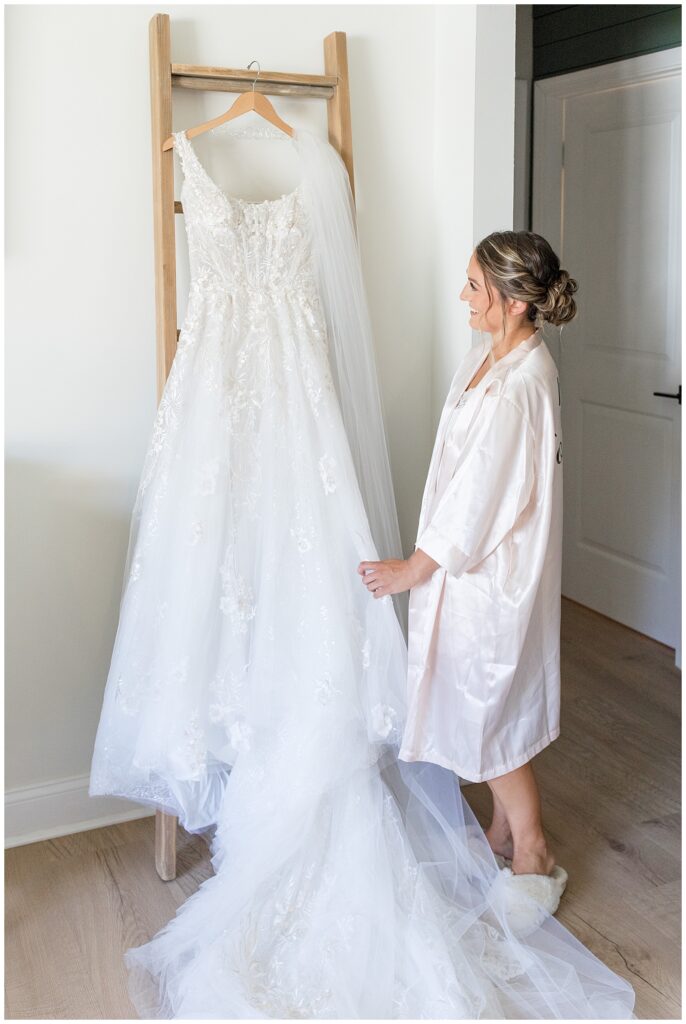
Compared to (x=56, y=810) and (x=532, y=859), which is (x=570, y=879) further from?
(x=56, y=810)

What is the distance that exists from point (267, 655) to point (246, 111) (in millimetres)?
1250

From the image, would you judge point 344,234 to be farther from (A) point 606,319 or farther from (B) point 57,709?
(A) point 606,319

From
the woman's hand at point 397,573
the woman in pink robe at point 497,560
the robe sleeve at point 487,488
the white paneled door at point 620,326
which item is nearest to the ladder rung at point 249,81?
the woman in pink robe at point 497,560

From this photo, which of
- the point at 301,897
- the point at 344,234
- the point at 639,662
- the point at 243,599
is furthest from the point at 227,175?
the point at 639,662

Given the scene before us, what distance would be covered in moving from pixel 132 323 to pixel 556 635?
49.2 inches

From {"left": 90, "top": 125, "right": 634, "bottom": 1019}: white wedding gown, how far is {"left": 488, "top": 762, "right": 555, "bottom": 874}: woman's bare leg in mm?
96

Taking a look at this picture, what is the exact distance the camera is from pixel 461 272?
275 centimetres

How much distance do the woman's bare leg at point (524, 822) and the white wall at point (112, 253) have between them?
3.06ft

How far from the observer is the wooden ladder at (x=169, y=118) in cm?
242

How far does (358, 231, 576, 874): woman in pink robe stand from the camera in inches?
87.0

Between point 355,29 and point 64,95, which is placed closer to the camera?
point 64,95

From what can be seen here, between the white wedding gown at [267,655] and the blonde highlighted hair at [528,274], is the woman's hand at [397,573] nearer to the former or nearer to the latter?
the white wedding gown at [267,655]

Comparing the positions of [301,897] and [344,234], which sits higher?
[344,234]

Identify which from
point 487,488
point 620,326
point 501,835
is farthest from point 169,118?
point 620,326
